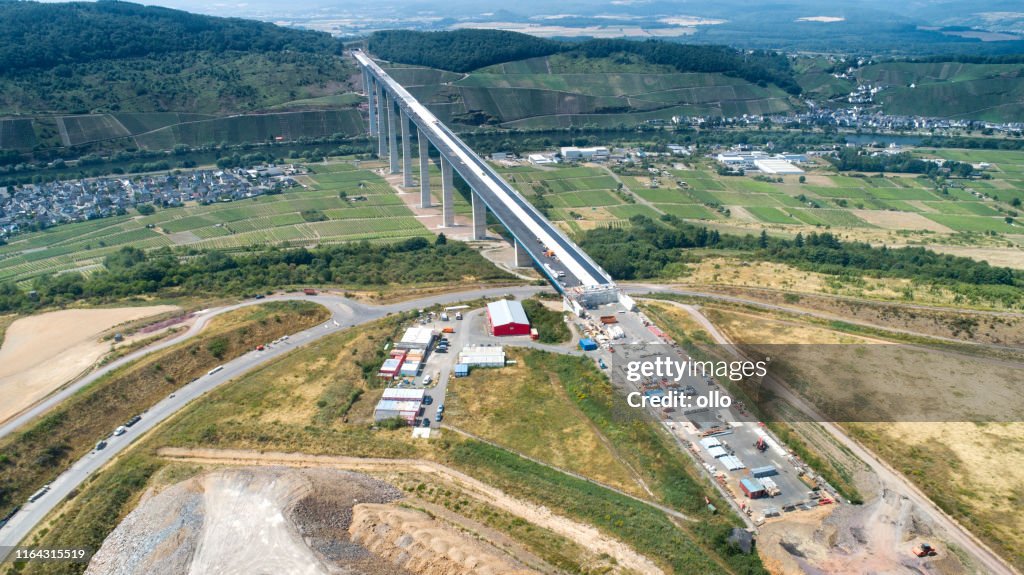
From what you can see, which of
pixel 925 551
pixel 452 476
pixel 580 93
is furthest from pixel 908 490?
pixel 580 93

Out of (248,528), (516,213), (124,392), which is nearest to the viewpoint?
(248,528)

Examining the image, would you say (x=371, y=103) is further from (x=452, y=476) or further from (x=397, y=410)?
(x=452, y=476)

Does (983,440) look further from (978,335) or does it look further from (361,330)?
(361,330)

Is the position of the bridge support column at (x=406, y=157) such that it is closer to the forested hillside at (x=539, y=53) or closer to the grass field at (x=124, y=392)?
the grass field at (x=124, y=392)

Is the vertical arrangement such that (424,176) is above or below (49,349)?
above

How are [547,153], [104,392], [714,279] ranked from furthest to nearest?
[547,153] < [714,279] < [104,392]

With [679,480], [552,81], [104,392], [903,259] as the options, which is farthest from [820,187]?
[104,392]

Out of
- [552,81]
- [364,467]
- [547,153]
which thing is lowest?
[364,467]

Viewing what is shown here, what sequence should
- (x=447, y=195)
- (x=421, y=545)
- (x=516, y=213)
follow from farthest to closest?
1. (x=447, y=195)
2. (x=516, y=213)
3. (x=421, y=545)
